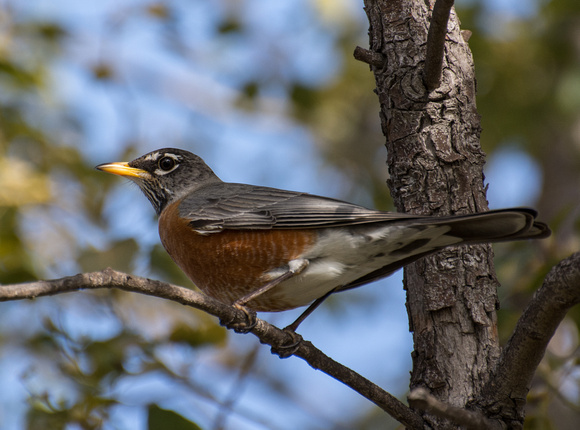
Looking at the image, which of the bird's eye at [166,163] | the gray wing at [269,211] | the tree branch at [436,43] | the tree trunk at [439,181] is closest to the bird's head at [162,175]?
the bird's eye at [166,163]

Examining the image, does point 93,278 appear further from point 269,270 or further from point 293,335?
point 269,270

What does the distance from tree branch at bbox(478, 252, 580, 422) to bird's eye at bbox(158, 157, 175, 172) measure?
3653 millimetres

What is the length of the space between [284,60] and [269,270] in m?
5.32

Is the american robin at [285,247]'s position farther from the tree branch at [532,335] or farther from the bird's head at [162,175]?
the bird's head at [162,175]

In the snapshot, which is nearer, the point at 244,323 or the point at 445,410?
the point at 445,410

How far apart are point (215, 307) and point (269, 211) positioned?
147 centimetres

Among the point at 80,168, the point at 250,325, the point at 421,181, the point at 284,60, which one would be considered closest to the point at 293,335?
the point at 250,325

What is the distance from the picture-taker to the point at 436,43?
3.01 m

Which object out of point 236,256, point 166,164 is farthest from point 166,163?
point 236,256

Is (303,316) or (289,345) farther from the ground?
(303,316)

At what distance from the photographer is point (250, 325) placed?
9.98ft

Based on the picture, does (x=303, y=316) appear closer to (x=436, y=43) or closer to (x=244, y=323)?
(x=244, y=323)

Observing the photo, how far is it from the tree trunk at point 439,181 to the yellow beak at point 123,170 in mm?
2668

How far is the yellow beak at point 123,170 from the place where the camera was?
17.4 ft
